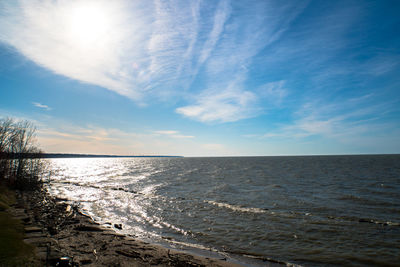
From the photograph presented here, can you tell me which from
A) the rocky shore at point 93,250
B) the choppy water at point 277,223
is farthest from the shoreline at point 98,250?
the choppy water at point 277,223

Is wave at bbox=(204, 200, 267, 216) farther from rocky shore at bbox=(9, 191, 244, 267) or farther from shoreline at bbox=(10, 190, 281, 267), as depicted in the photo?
rocky shore at bbox=(9, 191, 244, 267)

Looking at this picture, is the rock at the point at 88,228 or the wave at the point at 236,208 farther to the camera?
the wave at the point at 236,208

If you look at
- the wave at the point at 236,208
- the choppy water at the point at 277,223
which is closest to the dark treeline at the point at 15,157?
the choppy water at the point at 277,223

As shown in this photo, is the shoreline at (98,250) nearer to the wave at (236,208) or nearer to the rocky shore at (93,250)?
the rocky shore at (93,250)

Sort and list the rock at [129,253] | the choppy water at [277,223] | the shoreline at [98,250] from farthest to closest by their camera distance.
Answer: the choppy water at [277,223] → the rock at [129,253] → the shoreline at [98,250]

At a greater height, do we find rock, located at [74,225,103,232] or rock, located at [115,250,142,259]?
rock, located at [115,250,142,259]

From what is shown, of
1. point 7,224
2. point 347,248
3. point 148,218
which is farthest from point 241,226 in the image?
point 7,224

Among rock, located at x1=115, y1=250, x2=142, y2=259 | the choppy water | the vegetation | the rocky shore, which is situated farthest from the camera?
the choppy water

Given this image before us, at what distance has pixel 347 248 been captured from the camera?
41.7ft

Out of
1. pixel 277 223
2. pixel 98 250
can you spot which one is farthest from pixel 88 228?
pixel 277 223

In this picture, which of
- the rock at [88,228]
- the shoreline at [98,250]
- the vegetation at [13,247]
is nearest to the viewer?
the vegetation at [13,247]

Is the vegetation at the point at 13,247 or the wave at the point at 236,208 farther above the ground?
the vegetation at the point at 13,247

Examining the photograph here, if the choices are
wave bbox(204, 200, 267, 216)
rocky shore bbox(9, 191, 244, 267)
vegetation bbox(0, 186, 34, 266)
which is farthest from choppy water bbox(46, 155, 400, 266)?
vegetation bbox(0, 186, 34, 266)

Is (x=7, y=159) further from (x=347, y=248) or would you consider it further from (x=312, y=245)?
(x=347, y=248)
